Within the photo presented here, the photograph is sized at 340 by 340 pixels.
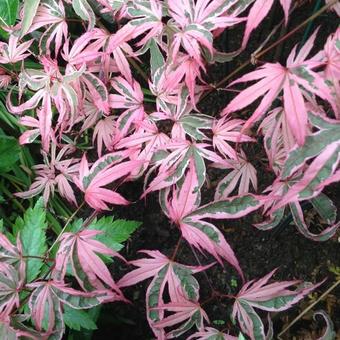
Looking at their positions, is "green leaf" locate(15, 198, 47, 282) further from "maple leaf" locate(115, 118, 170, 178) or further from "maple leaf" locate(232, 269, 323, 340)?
"maple leaf" locate(232, 269, 323, 340)

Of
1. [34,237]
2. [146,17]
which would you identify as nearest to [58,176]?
[34,237]

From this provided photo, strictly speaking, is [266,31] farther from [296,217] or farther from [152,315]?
[152,315]

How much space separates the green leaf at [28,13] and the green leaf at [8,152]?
52cm

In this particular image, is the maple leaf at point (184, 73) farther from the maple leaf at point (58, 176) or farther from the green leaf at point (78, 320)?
the green leaf at point (78, 320)

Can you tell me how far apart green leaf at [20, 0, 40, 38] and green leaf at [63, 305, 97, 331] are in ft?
2.13

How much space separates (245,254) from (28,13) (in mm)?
816

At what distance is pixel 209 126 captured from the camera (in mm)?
947

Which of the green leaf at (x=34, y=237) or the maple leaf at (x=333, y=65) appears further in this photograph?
the green leaf at (x=34, y=237)

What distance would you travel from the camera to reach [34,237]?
117cm

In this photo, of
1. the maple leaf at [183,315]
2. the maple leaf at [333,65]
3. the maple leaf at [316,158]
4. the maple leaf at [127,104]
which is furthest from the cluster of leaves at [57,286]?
the maple leaf at [333,65]

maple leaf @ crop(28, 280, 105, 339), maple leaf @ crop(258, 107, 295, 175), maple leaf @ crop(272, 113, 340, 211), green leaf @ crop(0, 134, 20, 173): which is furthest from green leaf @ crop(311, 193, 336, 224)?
green leaf @ crop(0, 134, 20, 173)

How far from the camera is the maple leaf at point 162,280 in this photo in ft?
2.90

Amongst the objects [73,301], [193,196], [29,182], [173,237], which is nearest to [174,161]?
[193,196]

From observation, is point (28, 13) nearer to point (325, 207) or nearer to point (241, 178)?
point (241, 178)
